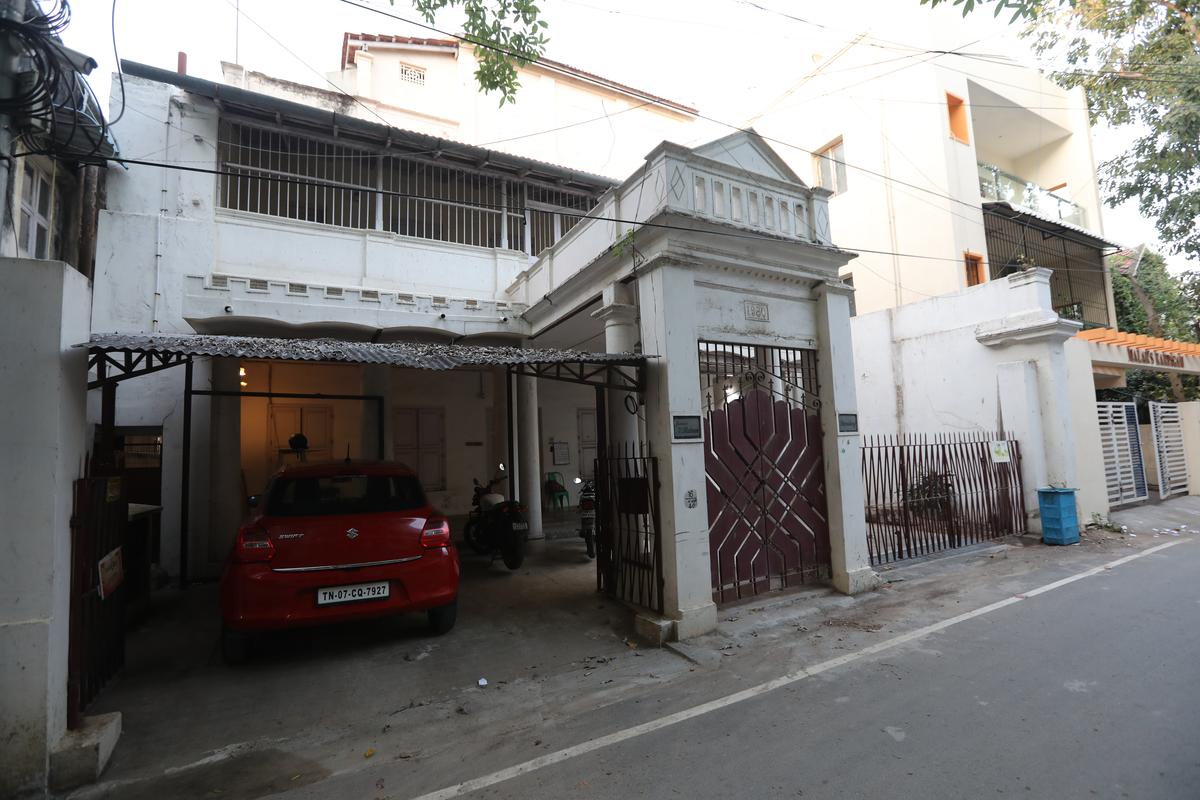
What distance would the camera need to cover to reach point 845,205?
14555 mm

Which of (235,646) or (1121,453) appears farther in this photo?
(1121,453)

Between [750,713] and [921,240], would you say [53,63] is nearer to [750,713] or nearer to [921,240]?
[750,713]

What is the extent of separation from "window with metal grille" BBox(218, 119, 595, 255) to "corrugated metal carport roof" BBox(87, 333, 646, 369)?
3854 mm

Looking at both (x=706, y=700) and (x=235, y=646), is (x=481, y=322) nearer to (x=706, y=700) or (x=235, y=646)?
(x=235, y=646)

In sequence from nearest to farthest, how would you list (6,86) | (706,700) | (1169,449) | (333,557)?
(6,86), (706,700), (333,557), (1169,449)

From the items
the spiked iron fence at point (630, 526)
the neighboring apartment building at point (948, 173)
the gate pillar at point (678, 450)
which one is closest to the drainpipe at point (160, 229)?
the spiked iron fence at point (630, 526)

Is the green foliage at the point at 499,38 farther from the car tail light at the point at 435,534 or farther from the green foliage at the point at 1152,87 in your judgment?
the green foliage at the point at 1152,87

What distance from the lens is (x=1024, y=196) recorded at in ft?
47.3

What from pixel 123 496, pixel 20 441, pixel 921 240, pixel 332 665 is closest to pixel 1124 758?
pixel 332 665

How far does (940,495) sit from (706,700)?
667 centimetres

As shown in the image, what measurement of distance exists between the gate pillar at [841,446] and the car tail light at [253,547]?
227 inches

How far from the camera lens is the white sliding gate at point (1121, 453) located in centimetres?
1155

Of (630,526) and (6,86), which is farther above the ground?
(6,86)

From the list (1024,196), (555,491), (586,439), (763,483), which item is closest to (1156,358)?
(1024,196)
